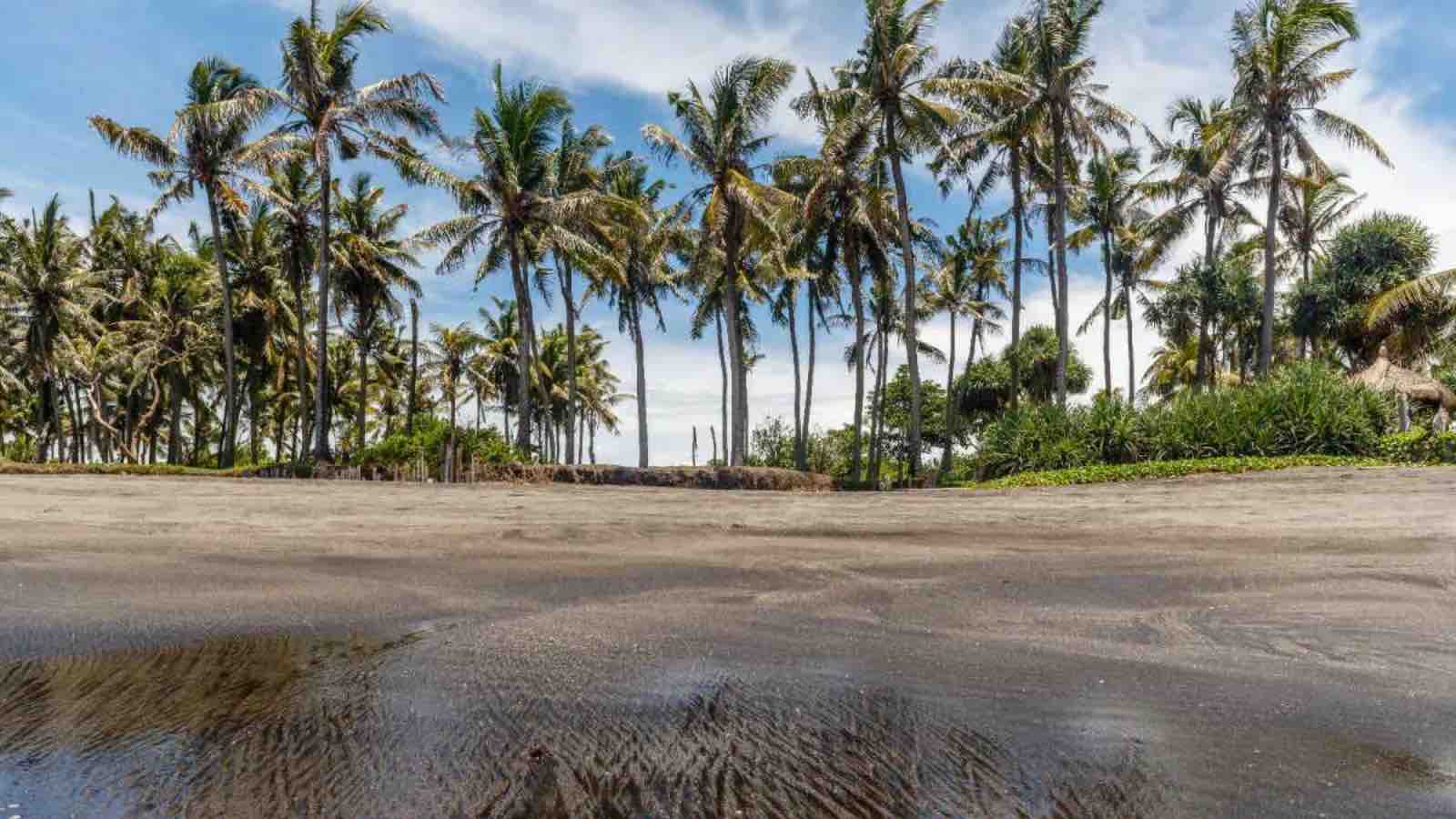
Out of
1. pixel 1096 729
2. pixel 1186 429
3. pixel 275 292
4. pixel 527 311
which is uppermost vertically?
pixel 275 292

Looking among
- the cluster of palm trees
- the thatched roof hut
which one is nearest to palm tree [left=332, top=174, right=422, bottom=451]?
the cluster of palm trees

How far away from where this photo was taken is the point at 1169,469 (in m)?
16.4

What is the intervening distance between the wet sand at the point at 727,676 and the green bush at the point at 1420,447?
1073cm

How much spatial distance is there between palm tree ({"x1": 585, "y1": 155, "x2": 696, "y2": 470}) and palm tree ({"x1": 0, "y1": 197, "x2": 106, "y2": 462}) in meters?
19.6

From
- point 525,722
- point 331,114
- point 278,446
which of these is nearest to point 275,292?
point 331,114

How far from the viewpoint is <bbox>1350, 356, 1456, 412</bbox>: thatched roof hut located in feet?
70.6

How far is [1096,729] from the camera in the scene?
2371 millimetres

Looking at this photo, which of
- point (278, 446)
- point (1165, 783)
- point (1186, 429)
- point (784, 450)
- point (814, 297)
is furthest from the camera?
point (278, 446)

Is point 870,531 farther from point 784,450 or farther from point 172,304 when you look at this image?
point 172,304

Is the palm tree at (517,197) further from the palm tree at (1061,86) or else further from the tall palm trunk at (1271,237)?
the tall palm trunk at (1271,237)

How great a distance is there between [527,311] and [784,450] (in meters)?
18.2

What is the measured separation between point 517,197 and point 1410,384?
24.6 metres

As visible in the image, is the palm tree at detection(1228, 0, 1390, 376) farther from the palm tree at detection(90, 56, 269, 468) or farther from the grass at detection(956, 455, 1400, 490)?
the palm tree at detection(90, 56, 269, 468)

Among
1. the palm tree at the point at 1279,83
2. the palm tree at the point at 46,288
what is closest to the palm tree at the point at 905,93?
the palm tree at the point at 1279,83
